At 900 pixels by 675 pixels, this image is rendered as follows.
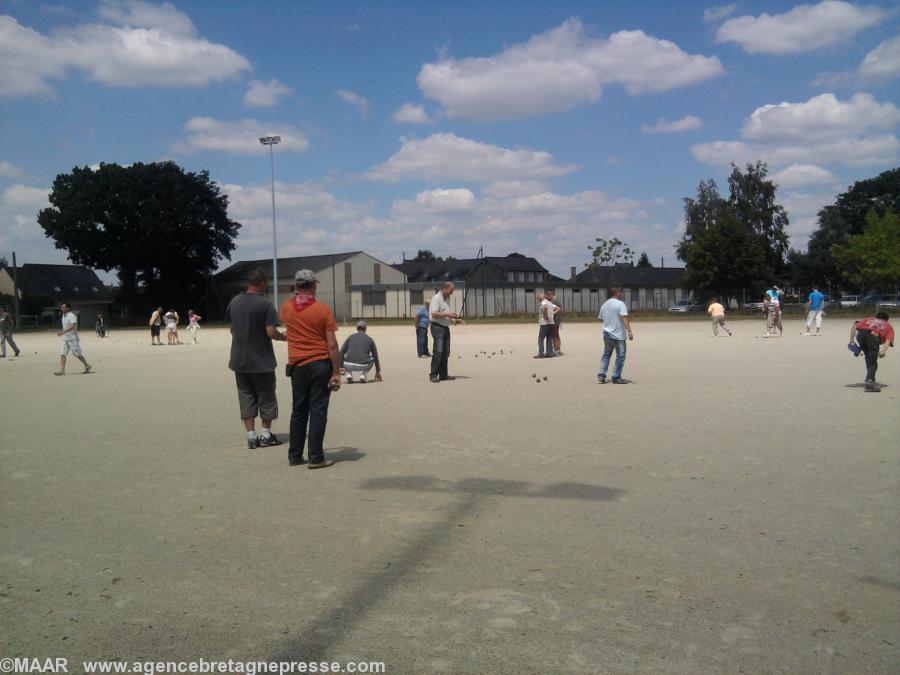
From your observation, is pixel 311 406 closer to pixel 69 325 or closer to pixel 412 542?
pixel 412 542

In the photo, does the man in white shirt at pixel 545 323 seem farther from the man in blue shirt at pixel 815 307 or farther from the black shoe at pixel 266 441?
the man in blue shirt at pixel 815 307

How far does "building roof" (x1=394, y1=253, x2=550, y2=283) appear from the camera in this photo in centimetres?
9825

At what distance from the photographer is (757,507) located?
18.8 ft

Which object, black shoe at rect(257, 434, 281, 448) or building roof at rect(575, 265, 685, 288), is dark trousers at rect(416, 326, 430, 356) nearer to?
black shoe at rect(257, 434, 281, 448)

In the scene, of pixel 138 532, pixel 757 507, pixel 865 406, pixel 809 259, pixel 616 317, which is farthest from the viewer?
pixel 809 259

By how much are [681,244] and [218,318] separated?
4951cm

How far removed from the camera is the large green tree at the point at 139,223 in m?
67.6

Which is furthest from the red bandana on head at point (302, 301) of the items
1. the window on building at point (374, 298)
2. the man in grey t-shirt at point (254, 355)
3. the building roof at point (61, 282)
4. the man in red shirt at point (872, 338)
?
the building roof at point (61, 282)

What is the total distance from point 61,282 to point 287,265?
25.8 m

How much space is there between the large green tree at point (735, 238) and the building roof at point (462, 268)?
26.6 metres

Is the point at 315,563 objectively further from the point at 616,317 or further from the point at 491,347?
the point at 491,347

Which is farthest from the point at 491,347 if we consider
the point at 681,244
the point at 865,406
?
the point at 681,244

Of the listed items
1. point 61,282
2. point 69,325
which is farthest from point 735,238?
point 61,282

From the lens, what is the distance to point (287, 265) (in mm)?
85438
